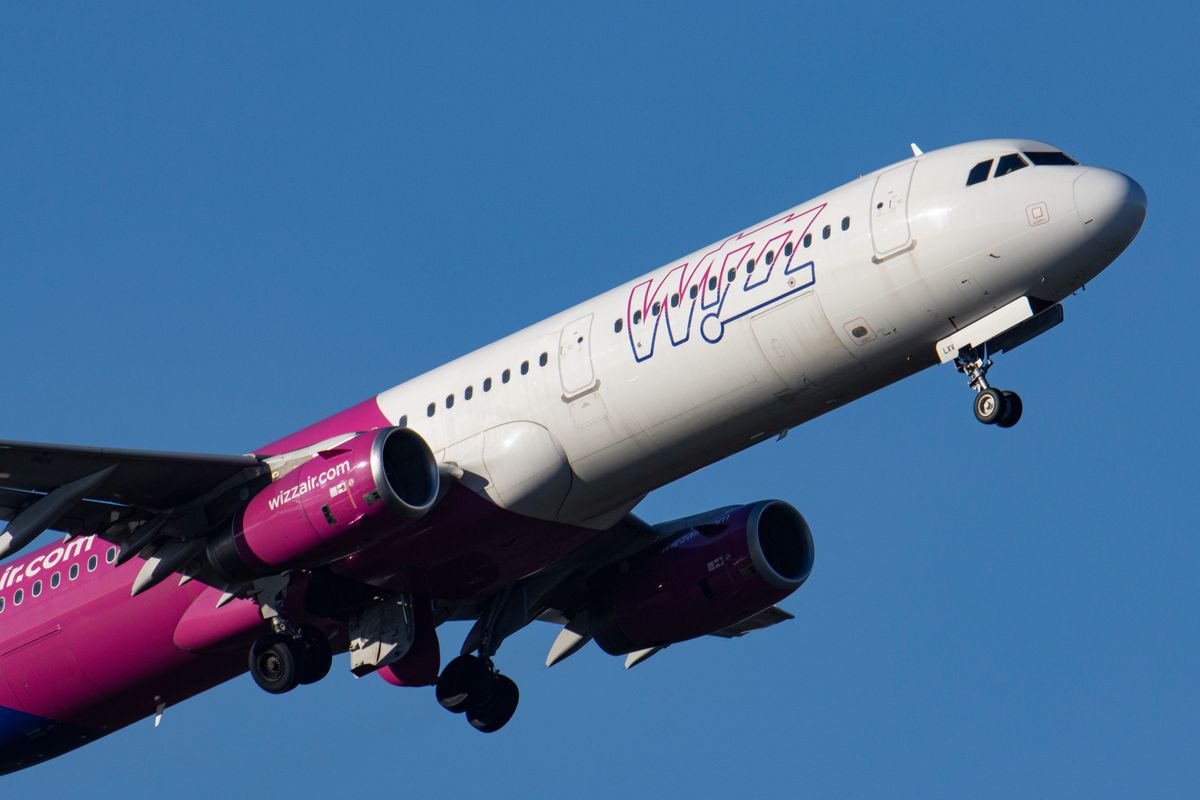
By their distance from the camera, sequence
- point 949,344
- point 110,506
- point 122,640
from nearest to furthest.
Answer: point 949,344 → point 110,506 → point 122,640

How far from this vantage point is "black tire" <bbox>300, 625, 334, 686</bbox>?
35875 mm

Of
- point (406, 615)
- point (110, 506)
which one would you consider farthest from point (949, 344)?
point (110, 506)

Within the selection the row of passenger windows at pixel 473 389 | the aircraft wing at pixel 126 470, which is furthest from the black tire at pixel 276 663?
the row of passenger windows at pixel 473 389

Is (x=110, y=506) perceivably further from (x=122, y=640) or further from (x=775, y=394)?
(x=775, y=394)

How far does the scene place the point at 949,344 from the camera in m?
32.3

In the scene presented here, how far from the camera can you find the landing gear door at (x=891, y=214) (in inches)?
1265

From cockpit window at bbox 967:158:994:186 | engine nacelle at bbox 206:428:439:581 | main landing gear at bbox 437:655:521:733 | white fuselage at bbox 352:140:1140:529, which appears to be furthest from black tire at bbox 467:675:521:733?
cockpit window at bbox 967:158:994:186

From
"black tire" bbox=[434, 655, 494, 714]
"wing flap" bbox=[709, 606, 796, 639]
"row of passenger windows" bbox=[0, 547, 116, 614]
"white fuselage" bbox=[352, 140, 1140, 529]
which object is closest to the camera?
"white fuselage" bbox=[352, 140, 1140, 529]

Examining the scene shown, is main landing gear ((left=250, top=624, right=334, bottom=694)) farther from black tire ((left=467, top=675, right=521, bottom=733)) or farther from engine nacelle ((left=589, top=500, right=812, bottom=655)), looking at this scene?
engine nacelle ((left=589, top=500, right=812, bottom=655))

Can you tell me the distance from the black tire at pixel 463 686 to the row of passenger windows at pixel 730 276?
8.17 metres

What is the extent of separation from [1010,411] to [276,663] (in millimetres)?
13128

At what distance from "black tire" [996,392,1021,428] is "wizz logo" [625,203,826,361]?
11.4 ft

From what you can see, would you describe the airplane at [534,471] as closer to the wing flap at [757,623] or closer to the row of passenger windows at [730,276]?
the row of passenger windows at [730,276]

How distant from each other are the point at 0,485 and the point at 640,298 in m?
10.7
